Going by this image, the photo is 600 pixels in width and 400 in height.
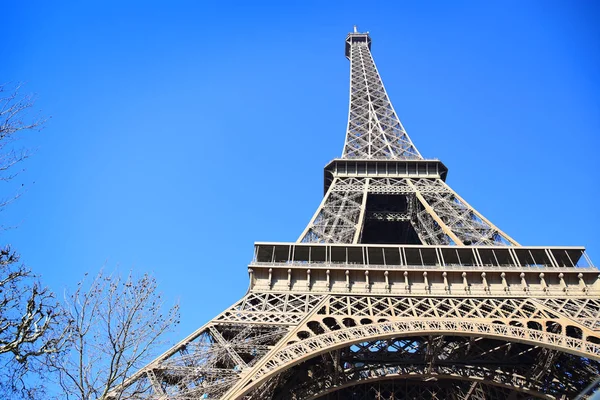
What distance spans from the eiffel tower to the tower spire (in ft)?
40.9

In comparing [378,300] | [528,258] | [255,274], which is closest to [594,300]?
[528,258]

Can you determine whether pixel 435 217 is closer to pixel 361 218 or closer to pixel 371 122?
pixel 361 218

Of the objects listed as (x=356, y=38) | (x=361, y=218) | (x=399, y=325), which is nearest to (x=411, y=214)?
(x=361, y=218)

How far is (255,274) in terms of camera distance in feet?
71.2

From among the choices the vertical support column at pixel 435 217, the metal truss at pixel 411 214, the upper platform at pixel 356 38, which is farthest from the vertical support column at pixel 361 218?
the upper platform at pixel 356 38

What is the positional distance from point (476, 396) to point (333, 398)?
23.8ft

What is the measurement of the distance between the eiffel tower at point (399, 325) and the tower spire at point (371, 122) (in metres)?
12.5

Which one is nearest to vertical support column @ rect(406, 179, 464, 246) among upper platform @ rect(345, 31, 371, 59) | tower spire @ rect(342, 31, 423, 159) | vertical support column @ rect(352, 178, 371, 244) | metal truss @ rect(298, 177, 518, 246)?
metal truss @ rect(298, 177, 518, 246)

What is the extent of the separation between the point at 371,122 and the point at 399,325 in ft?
92.3

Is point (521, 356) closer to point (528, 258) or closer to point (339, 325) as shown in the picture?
point (528, 258)

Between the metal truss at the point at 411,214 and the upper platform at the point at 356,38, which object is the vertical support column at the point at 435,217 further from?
the upper platform at the point at 356,38

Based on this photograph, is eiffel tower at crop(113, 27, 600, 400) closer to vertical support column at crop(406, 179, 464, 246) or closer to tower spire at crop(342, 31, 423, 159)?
vertical support column at crop(406, 179, 464, 246)

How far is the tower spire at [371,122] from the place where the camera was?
3884 centimetres

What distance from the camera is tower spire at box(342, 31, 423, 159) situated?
38844 mm
